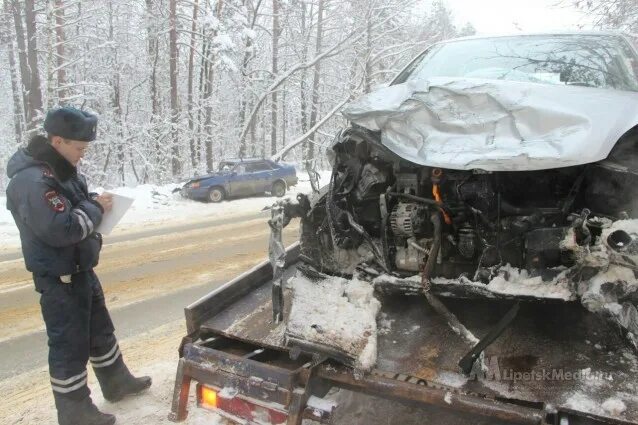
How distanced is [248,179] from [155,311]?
36.6 feet

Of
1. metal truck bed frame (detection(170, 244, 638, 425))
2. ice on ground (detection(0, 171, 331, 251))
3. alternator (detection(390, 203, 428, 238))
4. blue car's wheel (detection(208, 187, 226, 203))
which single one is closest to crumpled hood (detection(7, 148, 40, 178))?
metal truck bed frame (detection(170, 244, 638, 425))

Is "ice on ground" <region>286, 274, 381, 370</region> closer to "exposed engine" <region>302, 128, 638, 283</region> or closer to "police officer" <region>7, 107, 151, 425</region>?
"exposed engine" <region>302, 128, 638, 283</region>

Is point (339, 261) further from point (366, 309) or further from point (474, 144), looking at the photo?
point (474, 144)

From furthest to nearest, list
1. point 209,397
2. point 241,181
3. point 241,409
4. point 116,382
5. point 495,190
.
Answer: point 241,181, point 116,382, point 495,190, point 209,397, point 241,409

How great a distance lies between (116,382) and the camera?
3359 millimetres

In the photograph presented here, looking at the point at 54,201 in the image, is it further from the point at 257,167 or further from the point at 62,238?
the point at 257,167

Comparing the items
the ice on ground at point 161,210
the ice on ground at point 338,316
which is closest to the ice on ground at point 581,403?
the ice on ground at point 338,316

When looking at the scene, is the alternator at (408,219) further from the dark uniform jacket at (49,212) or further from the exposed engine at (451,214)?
the dark uniform jacket at (49,212)

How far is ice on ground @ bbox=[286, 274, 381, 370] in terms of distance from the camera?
94.0 inches

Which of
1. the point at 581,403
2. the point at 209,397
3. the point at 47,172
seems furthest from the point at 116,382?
the point at 581,403

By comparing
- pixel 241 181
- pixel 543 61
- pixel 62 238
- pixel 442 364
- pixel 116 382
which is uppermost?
pixel 543 61

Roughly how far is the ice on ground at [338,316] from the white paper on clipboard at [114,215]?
1.13 metres

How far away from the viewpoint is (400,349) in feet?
8.82

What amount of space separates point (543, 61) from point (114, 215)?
2985 millimetres
